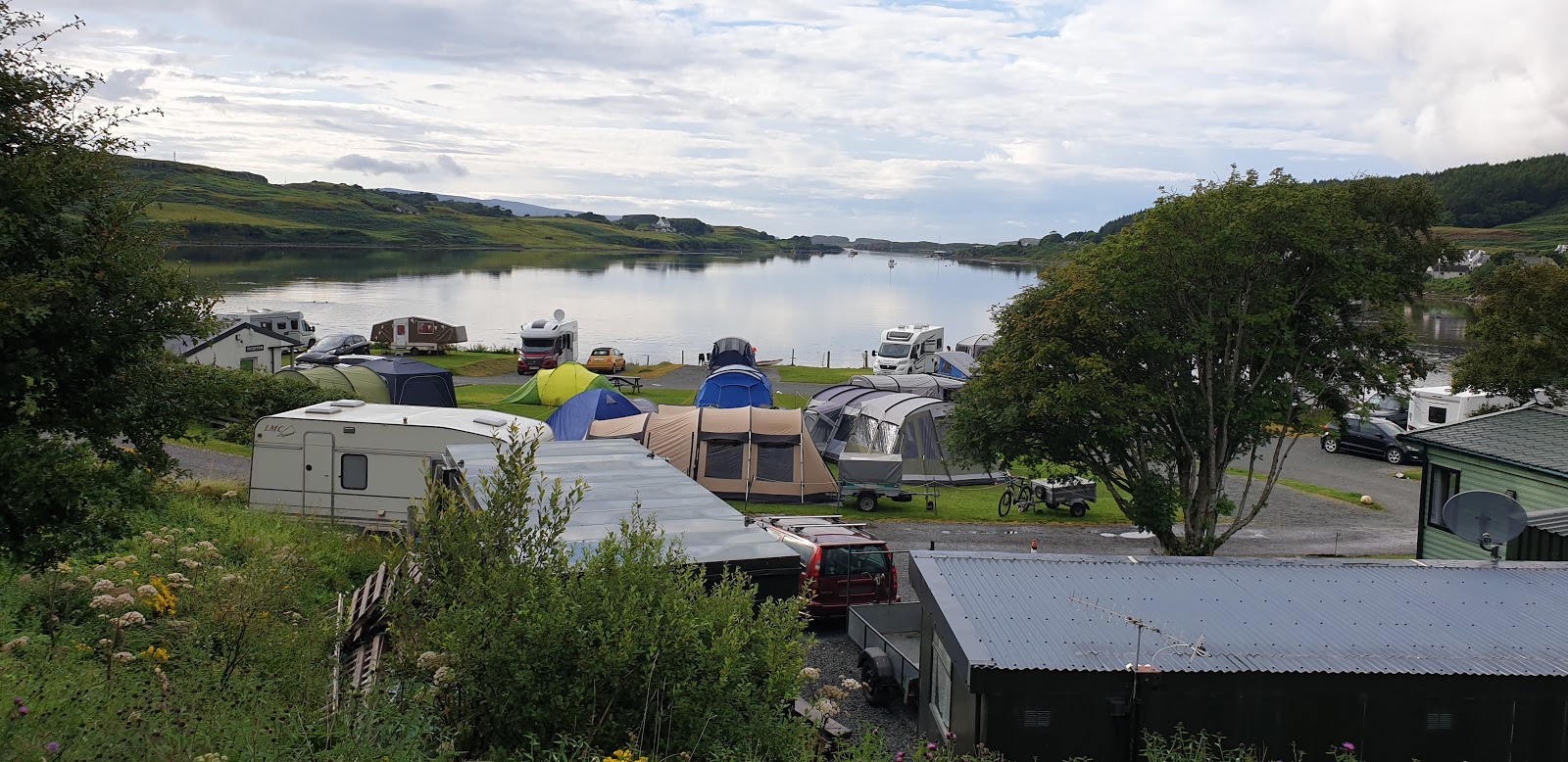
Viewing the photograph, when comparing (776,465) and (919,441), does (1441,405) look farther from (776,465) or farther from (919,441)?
(776,465)

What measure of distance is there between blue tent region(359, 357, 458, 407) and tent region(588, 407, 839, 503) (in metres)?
10.5

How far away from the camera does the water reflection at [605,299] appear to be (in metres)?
76.1

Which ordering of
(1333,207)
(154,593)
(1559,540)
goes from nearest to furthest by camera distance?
1. (154,593)
2. (1559,540)
3. (1333,207)

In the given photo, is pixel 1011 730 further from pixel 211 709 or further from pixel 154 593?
pixel 154 593

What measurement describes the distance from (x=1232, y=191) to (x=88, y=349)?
13497mm

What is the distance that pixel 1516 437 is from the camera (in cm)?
1529

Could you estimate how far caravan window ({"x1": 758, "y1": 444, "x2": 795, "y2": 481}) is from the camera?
69.3 ft

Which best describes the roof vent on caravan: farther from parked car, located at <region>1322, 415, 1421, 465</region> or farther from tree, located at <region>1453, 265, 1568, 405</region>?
parked car, located at <region>1322, 415, 1421, 465</region>

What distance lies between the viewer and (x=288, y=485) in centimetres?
1716

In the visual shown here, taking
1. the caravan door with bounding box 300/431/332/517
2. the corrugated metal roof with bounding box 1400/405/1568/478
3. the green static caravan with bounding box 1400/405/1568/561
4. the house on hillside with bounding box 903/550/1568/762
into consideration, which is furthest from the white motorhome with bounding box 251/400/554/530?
the corrugated metal roof with bounding box 1400/405/1568/478

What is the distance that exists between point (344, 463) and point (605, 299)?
93976 mm

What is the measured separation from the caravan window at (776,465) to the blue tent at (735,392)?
327 inches

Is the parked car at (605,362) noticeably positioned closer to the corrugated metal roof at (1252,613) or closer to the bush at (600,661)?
the corrugated metal roof at (1252,613)

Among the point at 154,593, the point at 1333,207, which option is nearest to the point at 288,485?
the point at 154,593
